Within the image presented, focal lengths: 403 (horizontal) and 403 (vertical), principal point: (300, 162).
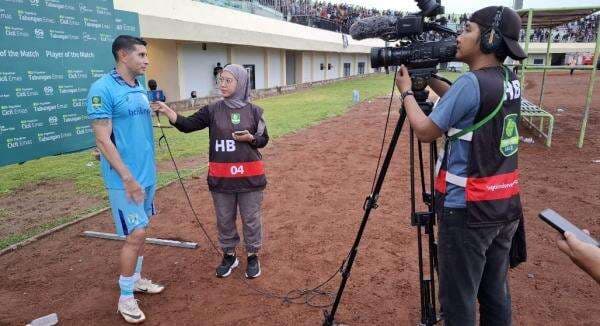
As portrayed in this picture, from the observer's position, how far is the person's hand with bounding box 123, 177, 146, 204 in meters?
2.66

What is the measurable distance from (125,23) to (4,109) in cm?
185

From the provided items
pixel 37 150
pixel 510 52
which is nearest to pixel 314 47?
pixel 37 150

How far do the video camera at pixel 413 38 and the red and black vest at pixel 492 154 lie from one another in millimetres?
293

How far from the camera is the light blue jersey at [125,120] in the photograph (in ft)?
8.65

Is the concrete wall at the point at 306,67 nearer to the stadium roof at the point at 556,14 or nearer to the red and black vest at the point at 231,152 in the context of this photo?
the stadium roof at the point at 556,14

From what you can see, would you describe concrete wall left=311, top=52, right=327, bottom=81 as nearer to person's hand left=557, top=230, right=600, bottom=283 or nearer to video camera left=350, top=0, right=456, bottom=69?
video camera left=350, top=0, right=456, bottom=69

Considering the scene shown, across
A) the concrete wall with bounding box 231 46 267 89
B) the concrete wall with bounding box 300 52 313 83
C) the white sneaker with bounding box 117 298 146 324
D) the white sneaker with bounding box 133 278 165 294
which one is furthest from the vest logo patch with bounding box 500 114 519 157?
the concrete wall with bounding box 300 52 313 83

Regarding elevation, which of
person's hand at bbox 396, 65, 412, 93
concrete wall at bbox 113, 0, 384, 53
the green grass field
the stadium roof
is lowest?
the green grass field

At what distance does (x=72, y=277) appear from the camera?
3.49 m

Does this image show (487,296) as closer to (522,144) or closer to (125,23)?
(125,23)

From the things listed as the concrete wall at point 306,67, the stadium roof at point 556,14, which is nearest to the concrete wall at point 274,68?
the concrete wall at point 306,67

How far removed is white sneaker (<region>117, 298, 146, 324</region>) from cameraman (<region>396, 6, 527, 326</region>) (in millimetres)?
2055

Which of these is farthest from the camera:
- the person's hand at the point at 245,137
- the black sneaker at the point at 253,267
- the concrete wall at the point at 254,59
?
the concrete wall at the point at 254,59

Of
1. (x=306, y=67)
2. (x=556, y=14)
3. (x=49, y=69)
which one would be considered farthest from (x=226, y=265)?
(x=306, y=67)
